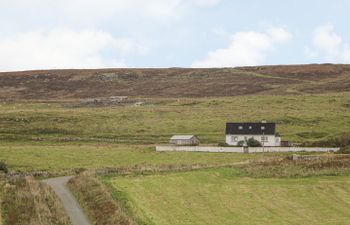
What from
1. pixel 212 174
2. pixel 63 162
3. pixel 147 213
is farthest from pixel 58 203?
pixel 63 162

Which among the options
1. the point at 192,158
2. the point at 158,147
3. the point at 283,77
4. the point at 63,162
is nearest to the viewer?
the point at 63,162

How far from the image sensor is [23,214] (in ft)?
103

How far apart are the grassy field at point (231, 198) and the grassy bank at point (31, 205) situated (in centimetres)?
445

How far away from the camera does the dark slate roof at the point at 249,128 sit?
85.1 meters

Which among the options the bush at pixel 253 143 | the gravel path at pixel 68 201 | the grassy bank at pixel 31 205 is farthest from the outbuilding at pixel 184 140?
the grassy bank at pixel 31 205

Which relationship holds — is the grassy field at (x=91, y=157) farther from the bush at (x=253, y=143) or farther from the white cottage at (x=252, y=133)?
the white cottage at (x=252, y=133)

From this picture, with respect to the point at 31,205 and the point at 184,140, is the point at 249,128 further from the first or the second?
the point at 31,205

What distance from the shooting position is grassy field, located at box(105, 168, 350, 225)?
32875 mm

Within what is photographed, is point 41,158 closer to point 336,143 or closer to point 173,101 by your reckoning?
point 336,143

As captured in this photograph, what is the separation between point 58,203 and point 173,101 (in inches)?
4192

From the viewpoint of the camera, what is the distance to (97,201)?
3522 cm

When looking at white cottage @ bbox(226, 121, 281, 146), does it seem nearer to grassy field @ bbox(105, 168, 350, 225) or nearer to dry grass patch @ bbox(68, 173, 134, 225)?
grassy field @ bbox(105, 168, 350, 225)

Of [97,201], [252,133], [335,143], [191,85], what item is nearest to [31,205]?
[97,201]

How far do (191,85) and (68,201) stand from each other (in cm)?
14440
